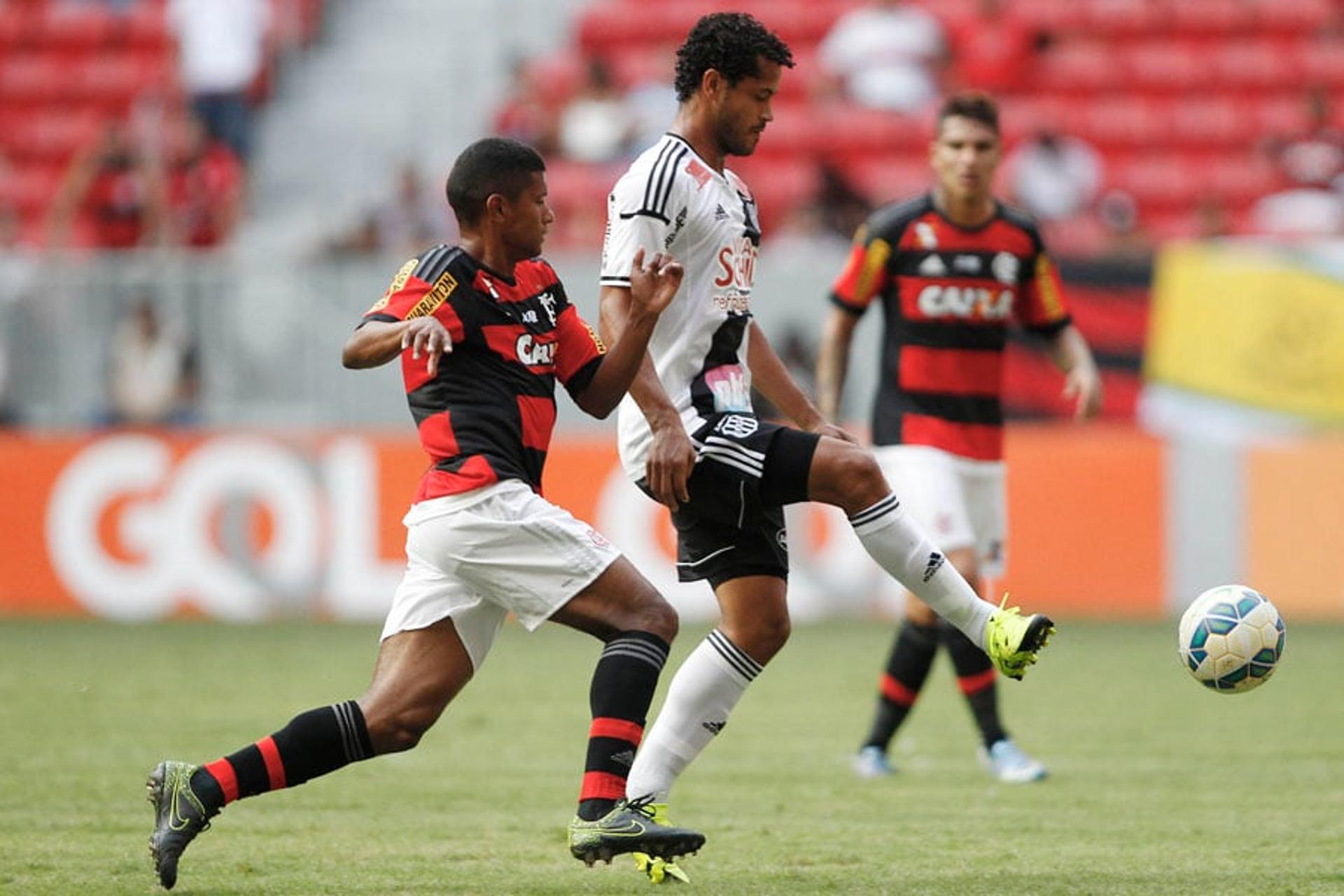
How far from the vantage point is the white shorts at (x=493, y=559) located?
5.55 meters

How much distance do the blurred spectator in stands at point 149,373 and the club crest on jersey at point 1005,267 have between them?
28.5 ft

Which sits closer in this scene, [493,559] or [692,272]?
[493,559]

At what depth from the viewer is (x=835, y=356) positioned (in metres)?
8.34

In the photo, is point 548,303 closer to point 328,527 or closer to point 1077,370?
point 1077,370

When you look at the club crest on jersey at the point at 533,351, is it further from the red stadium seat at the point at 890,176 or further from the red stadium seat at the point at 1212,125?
the red stadium seat at the point at 1212,125

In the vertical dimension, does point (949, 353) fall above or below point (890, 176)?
below

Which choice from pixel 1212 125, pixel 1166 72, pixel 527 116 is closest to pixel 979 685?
pixel 527 116

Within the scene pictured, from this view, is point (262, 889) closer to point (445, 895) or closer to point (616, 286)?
point (445, 895)

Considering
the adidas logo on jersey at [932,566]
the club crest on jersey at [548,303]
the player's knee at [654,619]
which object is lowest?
the player's knee at [654,619]

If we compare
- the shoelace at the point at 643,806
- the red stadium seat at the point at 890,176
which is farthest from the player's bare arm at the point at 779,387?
the red stadium seat at the point at 890,176

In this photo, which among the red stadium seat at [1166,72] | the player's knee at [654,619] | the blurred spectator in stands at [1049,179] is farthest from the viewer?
the red stadium seat at [1166,72]

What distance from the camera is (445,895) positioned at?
5.46 m

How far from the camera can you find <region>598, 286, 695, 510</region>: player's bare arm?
5.73 m

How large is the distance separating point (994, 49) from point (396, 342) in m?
13.7
